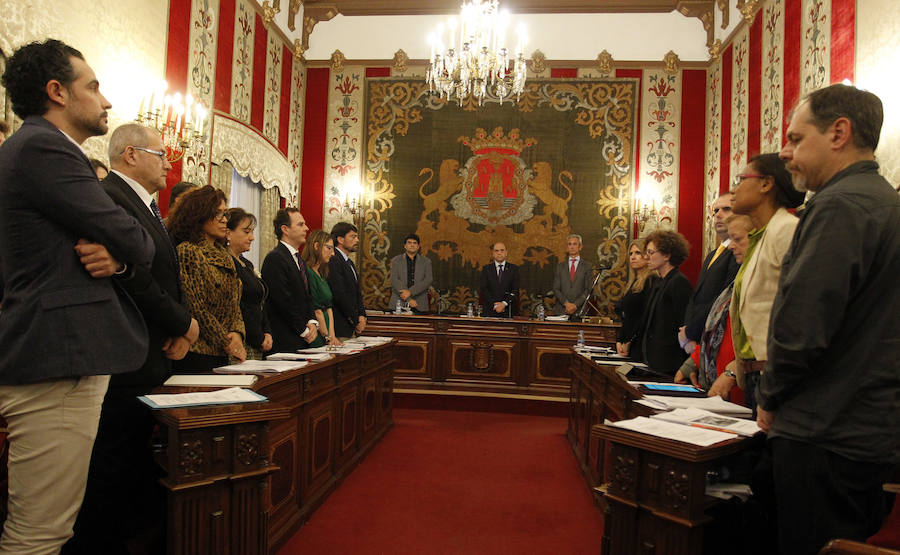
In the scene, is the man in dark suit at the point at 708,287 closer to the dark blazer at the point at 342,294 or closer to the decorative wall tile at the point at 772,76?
the dark blazer at the point at 342,294

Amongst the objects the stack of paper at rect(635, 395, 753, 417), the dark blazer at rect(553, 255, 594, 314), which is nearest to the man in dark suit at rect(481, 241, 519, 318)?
the dark blazer at rect(553, 255, 594, 314)

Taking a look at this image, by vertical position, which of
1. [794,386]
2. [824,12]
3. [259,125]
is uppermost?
[824,12]

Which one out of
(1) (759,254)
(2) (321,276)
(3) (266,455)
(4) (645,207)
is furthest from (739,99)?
(3) (266,455)

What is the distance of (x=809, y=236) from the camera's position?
1.36m

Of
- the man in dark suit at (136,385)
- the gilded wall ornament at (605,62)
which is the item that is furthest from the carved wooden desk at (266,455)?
the gilded wall ornament at (605,62)

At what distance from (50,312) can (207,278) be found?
42.0 inches

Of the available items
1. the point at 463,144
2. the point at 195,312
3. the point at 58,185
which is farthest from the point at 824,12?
the point at 58,185

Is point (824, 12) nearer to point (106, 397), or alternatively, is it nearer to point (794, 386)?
point (794, 386)

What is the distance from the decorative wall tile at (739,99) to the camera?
629cm

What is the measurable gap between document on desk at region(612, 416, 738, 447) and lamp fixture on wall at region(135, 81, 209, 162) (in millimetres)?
3915

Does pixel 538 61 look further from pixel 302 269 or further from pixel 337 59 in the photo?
pixel 302 269

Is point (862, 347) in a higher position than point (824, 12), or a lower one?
lower

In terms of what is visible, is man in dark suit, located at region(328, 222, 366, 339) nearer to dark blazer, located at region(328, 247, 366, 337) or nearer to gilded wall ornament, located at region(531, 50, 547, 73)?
dark blazer, located at region(328, 247, 366, 337)

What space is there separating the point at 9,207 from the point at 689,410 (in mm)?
2015
